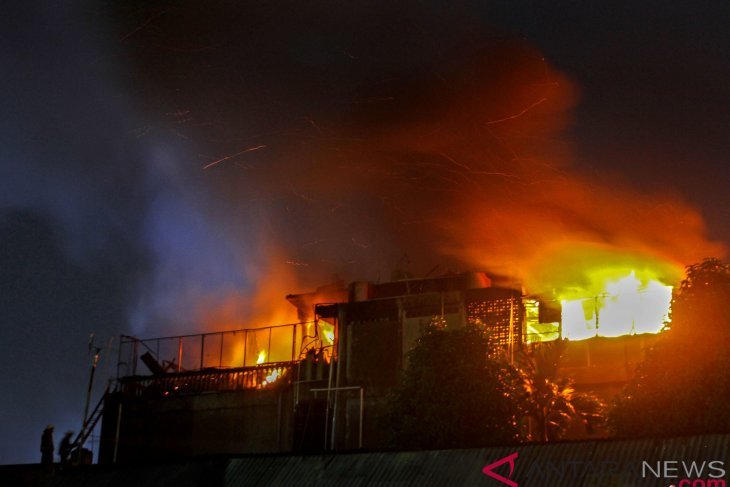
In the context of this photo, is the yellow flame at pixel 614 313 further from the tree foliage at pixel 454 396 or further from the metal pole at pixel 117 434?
the metal pole at pixel 117 434

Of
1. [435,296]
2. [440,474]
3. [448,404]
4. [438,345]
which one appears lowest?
[440,474]

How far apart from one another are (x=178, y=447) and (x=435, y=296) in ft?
41.2

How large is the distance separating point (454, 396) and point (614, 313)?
1076cm

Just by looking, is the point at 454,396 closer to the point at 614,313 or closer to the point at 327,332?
the point at 614,313

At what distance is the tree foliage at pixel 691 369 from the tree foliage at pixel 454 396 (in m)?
4.04

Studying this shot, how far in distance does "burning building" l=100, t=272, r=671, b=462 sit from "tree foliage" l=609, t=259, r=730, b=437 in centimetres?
A: 850

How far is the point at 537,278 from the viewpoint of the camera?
3666cm

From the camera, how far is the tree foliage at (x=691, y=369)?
18578 millimetres

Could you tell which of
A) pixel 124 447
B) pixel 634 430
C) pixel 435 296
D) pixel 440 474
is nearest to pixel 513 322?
pixel 435 296

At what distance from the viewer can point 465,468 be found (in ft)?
54.5

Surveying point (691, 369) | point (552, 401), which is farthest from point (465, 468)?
point (552, 401)

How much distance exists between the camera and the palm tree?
82.7ft

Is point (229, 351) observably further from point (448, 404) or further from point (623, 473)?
point (623, 473)

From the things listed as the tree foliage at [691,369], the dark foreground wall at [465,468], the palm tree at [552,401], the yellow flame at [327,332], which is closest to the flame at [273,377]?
the yellow flame at [327,332]
